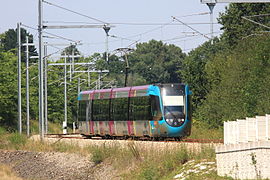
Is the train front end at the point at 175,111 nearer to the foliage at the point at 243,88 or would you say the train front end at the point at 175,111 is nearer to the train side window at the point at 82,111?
the foliage at the point at 243,88

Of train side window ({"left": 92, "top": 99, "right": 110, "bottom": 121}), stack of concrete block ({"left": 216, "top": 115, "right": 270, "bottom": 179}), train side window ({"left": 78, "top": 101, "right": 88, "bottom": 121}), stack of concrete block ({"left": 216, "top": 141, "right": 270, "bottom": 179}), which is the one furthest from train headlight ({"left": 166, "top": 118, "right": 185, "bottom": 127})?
stack of concrete block ({"left": 216, "top": 141, "right": 270, "bottom": 179})

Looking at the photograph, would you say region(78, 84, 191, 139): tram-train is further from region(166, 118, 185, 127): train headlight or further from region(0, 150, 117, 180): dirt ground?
region(0, 150, 117, 180): dirt ground

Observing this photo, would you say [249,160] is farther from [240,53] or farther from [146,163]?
[240,53]

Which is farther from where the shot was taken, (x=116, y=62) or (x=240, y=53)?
(x=116, y=62)

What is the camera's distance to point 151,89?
1503 inches

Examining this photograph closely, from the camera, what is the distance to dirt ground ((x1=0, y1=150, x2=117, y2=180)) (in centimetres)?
3550

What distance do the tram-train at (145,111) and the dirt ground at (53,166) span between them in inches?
118

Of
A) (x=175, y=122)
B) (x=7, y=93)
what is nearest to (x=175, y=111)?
(x=175, y=122)

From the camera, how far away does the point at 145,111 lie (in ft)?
127

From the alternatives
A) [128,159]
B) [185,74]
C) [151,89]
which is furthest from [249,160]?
[185,74]

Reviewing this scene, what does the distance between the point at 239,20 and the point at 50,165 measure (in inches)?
1605

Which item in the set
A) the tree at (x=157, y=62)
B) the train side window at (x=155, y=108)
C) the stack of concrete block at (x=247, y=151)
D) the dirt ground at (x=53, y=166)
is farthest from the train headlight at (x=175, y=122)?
the tree at (x=157, y=62)

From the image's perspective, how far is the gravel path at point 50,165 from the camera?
36.9m

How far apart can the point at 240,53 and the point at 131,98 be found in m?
17.6
